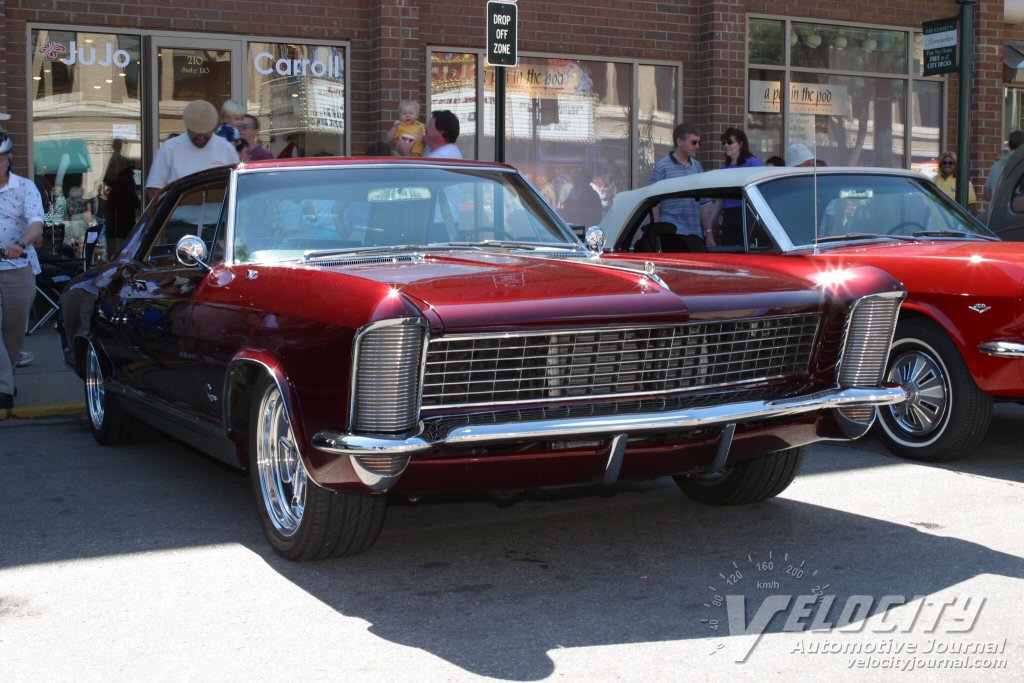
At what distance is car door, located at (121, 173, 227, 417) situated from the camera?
18.5 ft

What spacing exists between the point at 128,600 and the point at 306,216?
1.84 meters

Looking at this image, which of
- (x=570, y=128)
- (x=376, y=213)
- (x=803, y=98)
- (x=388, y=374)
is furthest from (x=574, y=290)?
(x=803, y=98)

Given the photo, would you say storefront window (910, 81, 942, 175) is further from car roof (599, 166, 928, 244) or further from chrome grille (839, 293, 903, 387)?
chrome grille (839, 293, 903, 387)

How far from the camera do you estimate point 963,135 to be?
12195mm

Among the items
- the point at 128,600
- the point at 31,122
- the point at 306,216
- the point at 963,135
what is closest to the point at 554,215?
the point at 306,216

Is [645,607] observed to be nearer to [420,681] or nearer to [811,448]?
[420,681]

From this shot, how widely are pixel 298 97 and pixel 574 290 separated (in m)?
10.0

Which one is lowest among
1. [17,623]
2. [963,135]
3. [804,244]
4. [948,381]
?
[17,623]

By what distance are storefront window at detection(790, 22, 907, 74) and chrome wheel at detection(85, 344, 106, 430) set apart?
1129 cm

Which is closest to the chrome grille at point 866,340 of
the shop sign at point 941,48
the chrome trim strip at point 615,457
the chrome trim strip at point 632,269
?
the chrome trim strip at point 632,269

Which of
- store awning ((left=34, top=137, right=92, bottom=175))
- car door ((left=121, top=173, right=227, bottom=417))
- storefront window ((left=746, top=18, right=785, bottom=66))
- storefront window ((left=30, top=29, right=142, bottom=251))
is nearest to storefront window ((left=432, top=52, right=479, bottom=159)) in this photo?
storefront window ((left=30, top=29, right=142, bottom=251))

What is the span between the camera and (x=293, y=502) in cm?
488

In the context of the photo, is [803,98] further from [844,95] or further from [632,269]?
[632,269]

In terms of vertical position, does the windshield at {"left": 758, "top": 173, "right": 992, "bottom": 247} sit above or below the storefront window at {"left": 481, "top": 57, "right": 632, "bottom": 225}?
below
